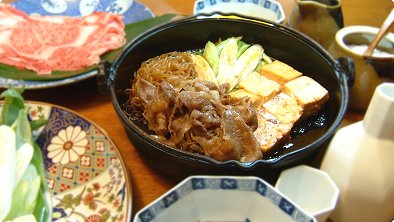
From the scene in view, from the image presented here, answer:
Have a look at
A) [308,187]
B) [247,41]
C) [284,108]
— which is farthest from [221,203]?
[247,41]

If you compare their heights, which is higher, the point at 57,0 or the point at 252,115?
the point at 57,0

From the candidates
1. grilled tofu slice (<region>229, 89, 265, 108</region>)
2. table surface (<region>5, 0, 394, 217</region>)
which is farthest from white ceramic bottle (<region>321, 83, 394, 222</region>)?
table surface (<region>5, 0, 394, 217</region>)

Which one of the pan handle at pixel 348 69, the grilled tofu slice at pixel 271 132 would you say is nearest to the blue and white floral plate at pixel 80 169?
the grilled tofu slice at pixel 271 132

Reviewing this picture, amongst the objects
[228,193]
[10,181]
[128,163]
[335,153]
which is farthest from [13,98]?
[335,153]

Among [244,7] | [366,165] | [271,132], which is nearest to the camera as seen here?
[366,165]

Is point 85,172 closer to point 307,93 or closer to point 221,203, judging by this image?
point 221,203

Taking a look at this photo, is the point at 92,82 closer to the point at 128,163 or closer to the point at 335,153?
the point at 128,163
